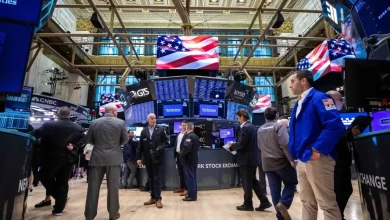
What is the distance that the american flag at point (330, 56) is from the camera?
6.21 metres

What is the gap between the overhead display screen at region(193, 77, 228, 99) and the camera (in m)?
7.57

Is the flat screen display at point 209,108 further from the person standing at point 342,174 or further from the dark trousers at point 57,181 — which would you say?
the person standing at point 342,174

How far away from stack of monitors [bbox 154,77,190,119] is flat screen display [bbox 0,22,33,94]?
16.4 feet

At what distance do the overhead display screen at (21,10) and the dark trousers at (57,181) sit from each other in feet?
7.08

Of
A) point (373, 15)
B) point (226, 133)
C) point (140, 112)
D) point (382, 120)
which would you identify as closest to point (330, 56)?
point (373, 15)

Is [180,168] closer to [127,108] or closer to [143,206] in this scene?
[143,206]

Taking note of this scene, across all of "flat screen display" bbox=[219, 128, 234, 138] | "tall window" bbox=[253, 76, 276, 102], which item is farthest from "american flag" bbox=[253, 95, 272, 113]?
"tall window" bbox=[253, 76, 276, 102]

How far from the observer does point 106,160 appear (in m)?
3.31

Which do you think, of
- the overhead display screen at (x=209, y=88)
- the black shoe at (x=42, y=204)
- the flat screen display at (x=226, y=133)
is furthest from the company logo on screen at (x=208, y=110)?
the black shoe at (x=42, y=204)

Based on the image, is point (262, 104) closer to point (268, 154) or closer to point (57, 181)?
point (268, 154)

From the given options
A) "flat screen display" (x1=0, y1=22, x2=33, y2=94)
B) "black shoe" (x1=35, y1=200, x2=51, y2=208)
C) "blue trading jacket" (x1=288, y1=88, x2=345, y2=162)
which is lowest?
"black shoe" (x1=35, y1=200, x2=51, y2=208)

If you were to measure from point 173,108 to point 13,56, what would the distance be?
520cm

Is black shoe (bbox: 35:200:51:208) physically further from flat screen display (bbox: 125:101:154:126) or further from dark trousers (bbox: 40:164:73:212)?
flat screen display (bbox: 125:101:154:126)

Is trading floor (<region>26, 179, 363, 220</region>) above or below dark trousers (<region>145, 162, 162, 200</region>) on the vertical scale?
below
